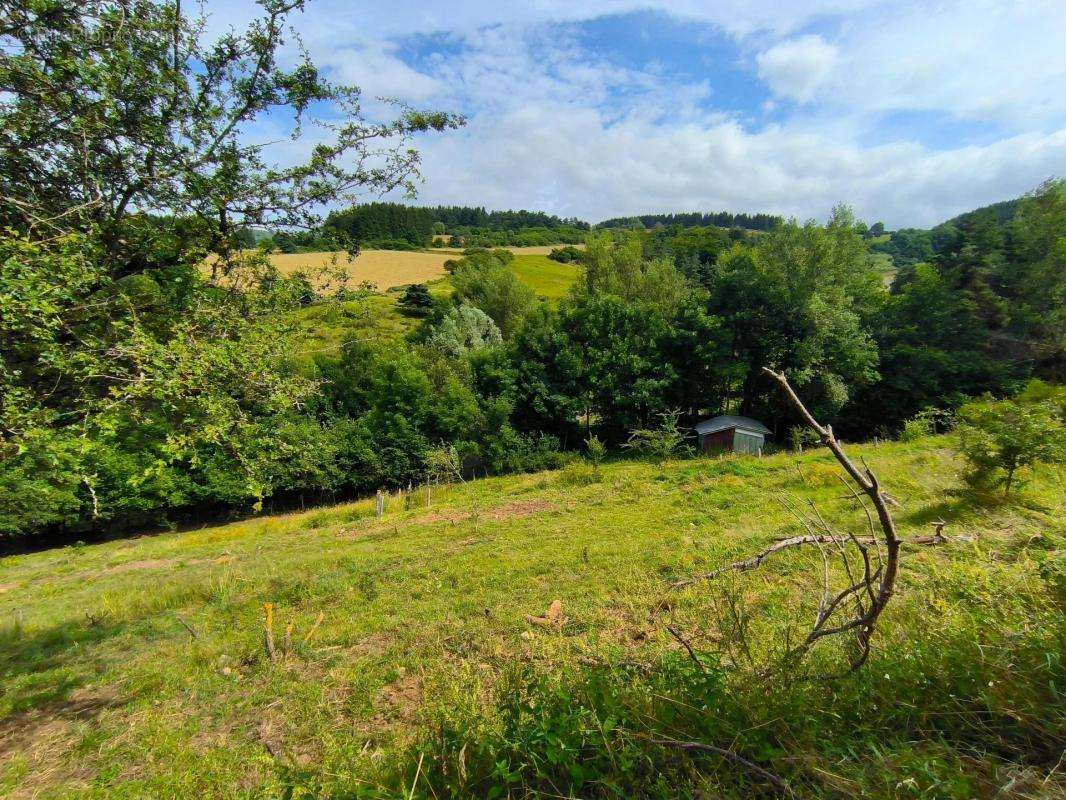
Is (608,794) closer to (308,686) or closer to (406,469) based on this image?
(308,686)

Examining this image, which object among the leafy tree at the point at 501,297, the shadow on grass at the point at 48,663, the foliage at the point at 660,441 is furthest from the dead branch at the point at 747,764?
the leafy tree at the point at 501,297

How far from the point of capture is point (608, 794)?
1.92m

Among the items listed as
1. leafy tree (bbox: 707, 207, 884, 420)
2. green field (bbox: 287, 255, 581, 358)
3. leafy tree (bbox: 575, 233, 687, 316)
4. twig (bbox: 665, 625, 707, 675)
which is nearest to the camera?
twig (bbox: 665, 625, 707, 675)

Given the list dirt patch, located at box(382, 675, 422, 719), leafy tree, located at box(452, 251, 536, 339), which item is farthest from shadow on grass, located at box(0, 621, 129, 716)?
leafy tree, located at box(452, 251, 536, 339)

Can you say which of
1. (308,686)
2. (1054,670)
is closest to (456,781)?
(1054,670)

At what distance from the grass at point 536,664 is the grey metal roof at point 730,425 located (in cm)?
977

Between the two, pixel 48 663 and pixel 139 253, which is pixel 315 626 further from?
pixel 139 253

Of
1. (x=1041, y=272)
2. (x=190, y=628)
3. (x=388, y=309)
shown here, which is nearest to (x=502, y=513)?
(x=190, y=628)

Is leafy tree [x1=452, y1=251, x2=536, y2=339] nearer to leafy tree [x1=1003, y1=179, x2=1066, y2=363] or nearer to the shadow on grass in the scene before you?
leafy tree [x1=1003, y1=179, x2=1066, y2=363]

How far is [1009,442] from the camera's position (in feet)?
29.9

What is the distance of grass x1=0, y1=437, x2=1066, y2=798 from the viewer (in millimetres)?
1967

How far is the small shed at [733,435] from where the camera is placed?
999 inches

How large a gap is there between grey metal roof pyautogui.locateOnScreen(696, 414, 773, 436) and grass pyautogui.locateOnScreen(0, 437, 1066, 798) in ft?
32.1

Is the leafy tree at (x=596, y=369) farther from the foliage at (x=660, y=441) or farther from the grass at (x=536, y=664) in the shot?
the grass at (x=536, y=664)
